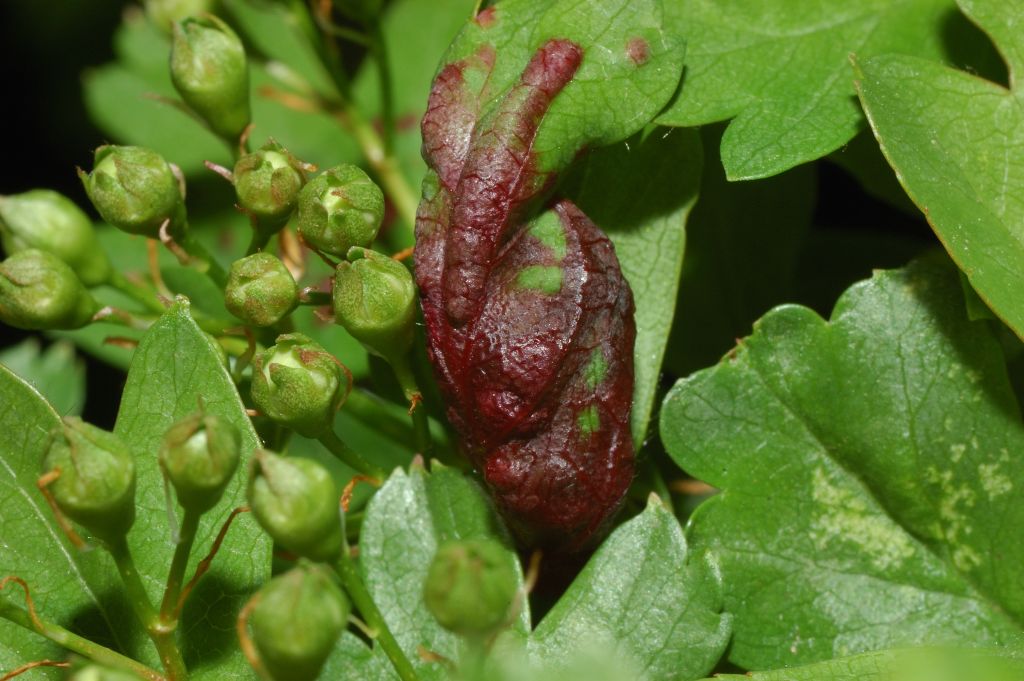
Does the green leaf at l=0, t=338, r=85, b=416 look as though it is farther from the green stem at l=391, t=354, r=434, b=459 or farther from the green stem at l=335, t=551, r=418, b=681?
the green stem at l=335, t=551, r=418, b=681

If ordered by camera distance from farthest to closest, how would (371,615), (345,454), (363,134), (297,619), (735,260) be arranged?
(363,134) < (735,260) < (345,454) < (371,615) < (297,619)

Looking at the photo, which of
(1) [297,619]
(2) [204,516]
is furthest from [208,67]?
(1) [297,619]

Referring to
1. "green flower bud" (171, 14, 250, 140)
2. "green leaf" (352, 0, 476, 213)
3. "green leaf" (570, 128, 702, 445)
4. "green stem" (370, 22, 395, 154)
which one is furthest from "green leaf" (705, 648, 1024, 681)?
"green leaf" (352, 0, 476, 213)

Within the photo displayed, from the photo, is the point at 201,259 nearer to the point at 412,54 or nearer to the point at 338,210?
the point at 338,210

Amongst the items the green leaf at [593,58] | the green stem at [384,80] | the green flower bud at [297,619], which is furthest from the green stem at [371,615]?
the green stem at [384,80]

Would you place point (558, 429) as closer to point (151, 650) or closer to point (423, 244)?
point (423, 244)

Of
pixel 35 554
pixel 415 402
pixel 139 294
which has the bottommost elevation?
pixel 35 554

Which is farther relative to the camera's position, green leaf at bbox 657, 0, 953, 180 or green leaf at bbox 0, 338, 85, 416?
green leaf at bbox 0, 338, 85, 416
